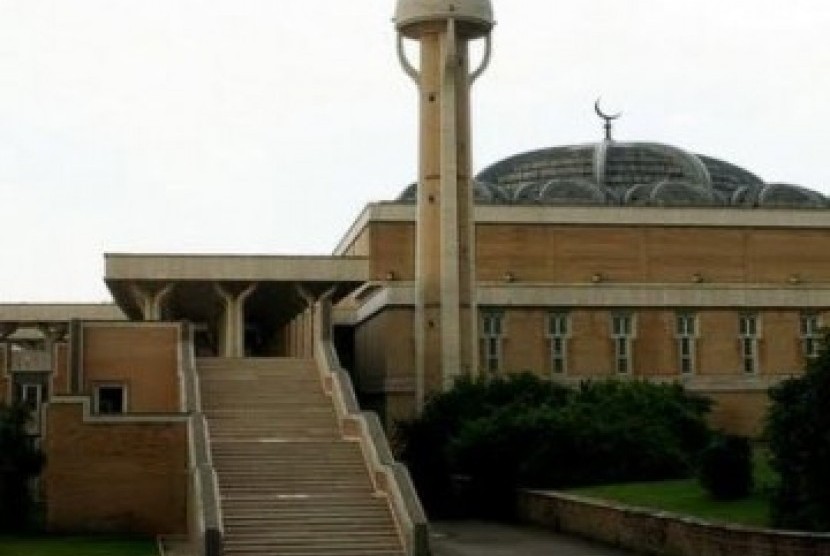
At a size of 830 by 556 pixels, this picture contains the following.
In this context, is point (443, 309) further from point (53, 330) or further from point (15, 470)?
point (53, 330)

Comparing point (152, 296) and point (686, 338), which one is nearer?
point (152, 296)

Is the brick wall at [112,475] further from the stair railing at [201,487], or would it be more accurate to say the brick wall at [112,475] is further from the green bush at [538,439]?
the green bush at [538,439]

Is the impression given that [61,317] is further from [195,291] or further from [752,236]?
[752,236]

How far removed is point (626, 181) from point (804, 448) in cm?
4527

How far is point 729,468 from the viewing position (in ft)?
84.0

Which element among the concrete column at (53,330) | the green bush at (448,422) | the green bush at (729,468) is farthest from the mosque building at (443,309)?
the green bush at (729,468)

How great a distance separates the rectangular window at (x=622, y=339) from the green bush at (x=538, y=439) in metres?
6.42

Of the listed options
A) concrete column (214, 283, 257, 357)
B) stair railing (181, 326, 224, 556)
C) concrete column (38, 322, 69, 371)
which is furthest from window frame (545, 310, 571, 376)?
concrete column (38, 322, 69, 371)

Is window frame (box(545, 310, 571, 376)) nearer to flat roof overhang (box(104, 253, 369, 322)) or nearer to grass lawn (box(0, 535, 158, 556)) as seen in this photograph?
flat roof overhang (box(104, 253, 369, 322))

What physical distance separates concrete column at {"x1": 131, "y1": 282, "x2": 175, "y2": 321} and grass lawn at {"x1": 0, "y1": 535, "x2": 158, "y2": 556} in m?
15.1

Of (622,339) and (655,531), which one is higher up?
(622,339)

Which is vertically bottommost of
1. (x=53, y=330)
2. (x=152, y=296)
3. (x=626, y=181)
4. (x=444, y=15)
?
(x=152, y=296)

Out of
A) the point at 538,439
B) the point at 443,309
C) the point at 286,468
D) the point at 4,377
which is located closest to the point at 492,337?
the point at 443,309

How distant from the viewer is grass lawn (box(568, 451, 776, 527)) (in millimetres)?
23672
